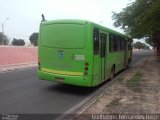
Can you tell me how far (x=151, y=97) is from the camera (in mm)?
10766

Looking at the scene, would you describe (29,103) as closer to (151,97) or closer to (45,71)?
(45,71)

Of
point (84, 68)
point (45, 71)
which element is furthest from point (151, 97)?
point (45, 71)

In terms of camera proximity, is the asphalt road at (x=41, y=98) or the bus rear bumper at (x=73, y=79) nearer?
the asphalt road at (x=41, y=98)

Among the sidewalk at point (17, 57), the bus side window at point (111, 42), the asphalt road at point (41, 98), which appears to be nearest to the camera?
the asphalt road at point (41, 98)

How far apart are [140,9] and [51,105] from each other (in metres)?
22.7

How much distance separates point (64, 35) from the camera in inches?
458

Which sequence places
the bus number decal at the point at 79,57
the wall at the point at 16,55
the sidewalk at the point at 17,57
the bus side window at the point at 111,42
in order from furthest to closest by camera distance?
the wall at the point at 16,55 < the sidewalk at the point at 17,57 < the bus side window at the point at 111,42 < the bus number decal at the point at 79,57

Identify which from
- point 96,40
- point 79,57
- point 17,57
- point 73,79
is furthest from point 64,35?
point 17,57

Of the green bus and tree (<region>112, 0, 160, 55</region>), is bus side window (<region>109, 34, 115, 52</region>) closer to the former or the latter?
the green bus

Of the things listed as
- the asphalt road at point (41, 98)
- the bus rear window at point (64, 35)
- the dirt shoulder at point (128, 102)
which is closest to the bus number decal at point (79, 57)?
the bus rear window at point (64, 35)

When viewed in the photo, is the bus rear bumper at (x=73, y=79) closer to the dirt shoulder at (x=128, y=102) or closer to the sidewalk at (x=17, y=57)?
the dirt shoulder at (x=128, y=102)

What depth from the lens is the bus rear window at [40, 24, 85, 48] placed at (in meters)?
11.4

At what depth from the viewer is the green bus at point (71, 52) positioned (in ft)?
37.0

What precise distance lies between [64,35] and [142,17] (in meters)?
18.4
